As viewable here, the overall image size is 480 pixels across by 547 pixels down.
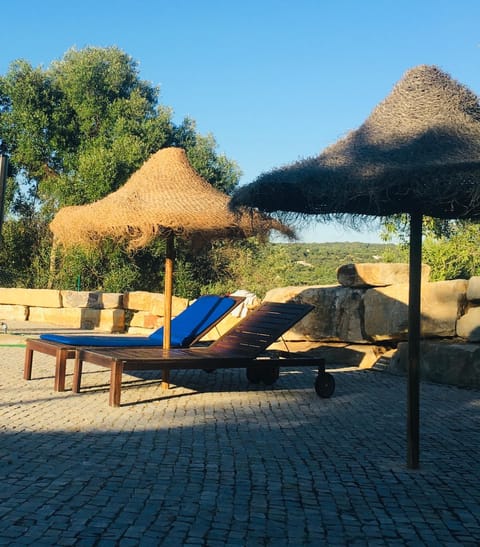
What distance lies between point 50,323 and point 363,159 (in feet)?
47.3

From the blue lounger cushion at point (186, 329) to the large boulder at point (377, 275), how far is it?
3173 millimetres

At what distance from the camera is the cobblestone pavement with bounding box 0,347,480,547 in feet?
12.0

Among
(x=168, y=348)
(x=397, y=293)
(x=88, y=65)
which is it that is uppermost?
(x=88, y=65)

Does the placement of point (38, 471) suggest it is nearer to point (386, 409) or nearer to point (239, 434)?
point (239, 434)

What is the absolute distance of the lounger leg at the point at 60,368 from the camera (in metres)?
7.85

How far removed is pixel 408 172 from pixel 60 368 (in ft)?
15.2

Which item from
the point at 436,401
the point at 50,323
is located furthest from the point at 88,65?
the point at 436,401

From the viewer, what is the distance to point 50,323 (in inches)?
722

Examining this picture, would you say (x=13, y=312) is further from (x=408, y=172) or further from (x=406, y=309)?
(x=408, y=172)

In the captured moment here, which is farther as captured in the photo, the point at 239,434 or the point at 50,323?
the point at 50,323

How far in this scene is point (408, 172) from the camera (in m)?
4.73

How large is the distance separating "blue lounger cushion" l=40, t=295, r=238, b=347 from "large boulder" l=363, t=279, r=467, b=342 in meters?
2.99

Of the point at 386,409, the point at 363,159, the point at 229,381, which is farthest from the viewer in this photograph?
the point at 229,381

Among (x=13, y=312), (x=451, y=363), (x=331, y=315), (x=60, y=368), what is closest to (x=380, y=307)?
(x=331, y=315)
